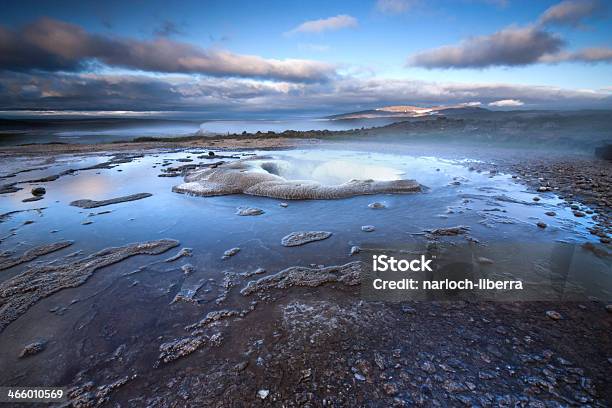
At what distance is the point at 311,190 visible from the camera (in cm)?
761

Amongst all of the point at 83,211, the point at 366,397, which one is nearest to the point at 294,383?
the point at 366,397

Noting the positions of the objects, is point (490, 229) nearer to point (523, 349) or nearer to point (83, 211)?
point (523, 349)

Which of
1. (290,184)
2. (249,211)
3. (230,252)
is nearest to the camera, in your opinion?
(230,252)

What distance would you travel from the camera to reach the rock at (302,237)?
4.82 metres

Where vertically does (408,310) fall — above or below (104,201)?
below

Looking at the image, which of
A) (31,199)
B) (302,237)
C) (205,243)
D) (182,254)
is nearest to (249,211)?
(205,243)

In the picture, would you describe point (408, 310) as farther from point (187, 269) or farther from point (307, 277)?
point (187, 269)

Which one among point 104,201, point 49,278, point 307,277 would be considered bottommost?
point 307,277

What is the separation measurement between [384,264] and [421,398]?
2199 millimetres

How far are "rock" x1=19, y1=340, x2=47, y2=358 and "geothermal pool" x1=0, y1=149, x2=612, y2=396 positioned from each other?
6cm

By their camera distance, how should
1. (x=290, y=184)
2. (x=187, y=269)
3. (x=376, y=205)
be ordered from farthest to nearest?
1. (x=290, y=184)
2. (x=376, y=205)
3. (x=187, y=269)

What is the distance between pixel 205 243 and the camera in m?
4.82

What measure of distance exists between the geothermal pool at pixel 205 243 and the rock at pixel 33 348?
0.06 meters

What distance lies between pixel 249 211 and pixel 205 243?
173cm
